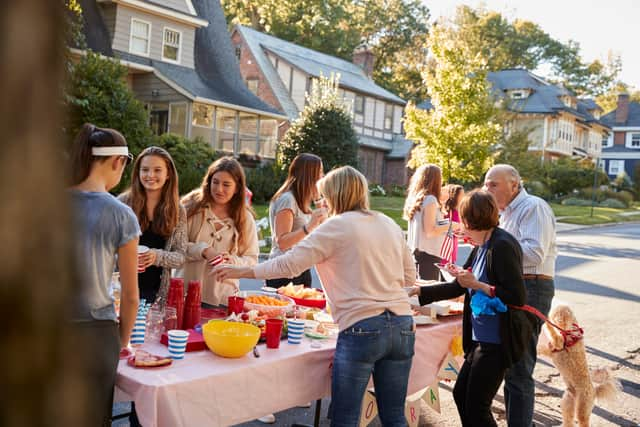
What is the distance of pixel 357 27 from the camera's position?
52562 mm

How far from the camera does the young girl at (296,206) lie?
5422 mm

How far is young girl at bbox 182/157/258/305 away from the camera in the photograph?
A: 4742mm

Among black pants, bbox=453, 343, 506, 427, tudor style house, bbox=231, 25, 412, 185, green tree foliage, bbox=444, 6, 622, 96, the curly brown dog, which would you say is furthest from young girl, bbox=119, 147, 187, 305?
green tree foliage, bbox=444, 6, 622, 96

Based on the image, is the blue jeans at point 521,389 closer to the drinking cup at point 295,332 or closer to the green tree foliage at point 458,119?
the drinking cup at point 295,332

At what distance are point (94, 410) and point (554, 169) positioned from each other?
51724 millimetres

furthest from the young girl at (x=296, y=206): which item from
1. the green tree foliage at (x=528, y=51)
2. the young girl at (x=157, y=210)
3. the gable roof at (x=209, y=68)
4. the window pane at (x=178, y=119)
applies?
the green tree foliage at (x=528, y=51)

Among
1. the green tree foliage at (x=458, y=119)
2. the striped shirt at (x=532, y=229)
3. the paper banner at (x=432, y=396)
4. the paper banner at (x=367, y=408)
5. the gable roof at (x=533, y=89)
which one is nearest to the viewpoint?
the paper banner at (x=367, y=408)

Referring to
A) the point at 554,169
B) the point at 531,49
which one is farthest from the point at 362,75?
the point at 531,49

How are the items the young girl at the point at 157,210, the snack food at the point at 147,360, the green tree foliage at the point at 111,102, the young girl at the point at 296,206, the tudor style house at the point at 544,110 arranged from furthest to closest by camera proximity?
the tudor style house at the point at 544,110, the green tree foliage at the point at 111,102, the young girl at the point at 296,206, the young girl at the point at 157,210, the snack food at the point at 147,360

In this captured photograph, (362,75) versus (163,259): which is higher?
(362,75)

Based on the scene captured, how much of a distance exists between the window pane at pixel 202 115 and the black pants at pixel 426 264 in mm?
21871

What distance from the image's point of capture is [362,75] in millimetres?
44312

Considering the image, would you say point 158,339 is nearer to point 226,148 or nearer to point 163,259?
point 163,259

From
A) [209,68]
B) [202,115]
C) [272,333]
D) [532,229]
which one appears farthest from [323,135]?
[272,333]
